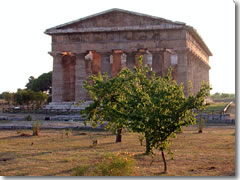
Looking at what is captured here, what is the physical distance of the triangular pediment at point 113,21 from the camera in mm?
45219

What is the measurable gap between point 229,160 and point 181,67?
3042 centimetres

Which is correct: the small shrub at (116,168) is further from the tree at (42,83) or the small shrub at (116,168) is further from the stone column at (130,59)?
the tree at (42,83)

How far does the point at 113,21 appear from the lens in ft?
152

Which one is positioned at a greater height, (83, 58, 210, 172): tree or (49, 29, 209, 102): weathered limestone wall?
(49, 29, 209, 102): weathered limestone wall

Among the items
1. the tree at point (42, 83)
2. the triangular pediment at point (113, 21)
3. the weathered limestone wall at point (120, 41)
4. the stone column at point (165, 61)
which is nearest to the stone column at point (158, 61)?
the stone column at point (165, 61)

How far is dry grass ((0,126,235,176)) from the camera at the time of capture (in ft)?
46.1

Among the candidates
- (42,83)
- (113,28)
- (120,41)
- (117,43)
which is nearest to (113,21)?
(113,28)

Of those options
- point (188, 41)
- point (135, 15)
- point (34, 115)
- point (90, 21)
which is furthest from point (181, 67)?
point (34, 115)

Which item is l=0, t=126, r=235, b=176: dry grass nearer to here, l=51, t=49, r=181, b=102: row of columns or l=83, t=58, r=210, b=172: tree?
l=83, t=58, r=210, b=172: tree

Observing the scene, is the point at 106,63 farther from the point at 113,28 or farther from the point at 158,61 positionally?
Result: the point at 158,61

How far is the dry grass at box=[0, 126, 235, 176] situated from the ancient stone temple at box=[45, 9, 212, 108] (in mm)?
21475

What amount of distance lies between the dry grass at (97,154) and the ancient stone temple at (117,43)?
2148 centimetres

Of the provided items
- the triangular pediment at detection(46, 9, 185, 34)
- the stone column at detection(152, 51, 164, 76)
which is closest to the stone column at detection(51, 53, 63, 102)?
the triangular pediment at detection(46, 9, 185, 34)

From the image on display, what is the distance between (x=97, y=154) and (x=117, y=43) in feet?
99.7
